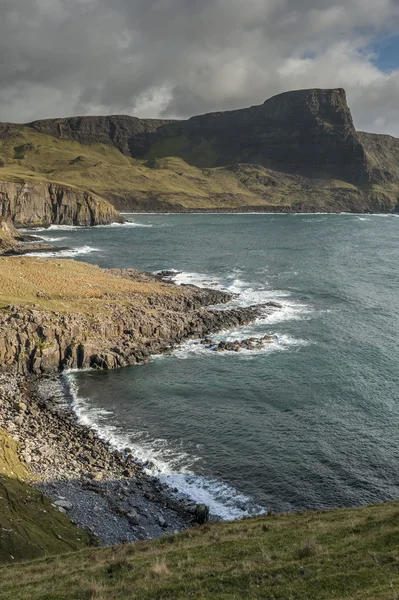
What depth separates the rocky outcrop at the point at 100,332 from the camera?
172 feet

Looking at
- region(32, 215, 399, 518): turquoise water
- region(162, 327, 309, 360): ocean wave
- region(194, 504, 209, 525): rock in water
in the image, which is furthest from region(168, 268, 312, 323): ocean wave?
region(194, 504, 209, 525): rock in water

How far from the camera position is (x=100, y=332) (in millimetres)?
58469

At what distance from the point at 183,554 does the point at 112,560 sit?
123 inches

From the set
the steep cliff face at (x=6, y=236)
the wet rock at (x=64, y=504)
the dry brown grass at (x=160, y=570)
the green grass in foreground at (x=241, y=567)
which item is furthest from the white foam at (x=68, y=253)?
the dry brown grass at (x=160, y=570)

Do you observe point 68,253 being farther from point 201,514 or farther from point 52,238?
point 201,514

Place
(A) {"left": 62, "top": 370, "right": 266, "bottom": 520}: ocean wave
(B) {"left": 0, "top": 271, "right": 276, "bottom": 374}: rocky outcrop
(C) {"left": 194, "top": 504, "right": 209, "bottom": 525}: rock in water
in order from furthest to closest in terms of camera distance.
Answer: (B) {"left": 0, "top": 271, "right": 276, "bottom": 374}: rocky outcrop
(A) {"left": 62, "top": 370, "right": 266, "bottom": 520}: ocean wave
(C) {"left": 194, "top": 504, "right": 209, "bottom": 525}: rock in water

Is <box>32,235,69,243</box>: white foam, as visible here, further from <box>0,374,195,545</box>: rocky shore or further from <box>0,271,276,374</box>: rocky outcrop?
<box>0,374,195,545</box>: rocky shore

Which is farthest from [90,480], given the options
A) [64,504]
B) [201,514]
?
[201,514]

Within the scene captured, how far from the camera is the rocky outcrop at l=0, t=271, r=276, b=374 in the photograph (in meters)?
52.5

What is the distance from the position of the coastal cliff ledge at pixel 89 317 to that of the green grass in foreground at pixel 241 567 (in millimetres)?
31515

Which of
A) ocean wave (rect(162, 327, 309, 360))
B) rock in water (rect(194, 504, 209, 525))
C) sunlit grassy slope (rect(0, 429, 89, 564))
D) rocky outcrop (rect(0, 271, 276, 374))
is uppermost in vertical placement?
rocky outcrop (rect(0, 271, 276, 374))

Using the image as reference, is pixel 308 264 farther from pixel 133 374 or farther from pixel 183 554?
pixel 183 554

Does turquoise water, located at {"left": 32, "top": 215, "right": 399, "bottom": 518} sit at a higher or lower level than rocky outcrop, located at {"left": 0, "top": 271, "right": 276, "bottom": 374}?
lower

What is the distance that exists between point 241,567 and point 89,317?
44489 millimetres
